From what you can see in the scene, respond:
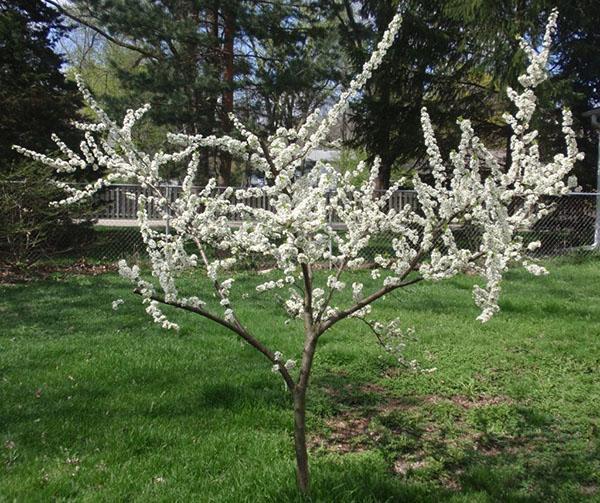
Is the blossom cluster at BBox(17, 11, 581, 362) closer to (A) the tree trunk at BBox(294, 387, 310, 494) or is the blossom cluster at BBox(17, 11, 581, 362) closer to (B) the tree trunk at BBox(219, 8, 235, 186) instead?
(A) the tree trunk at BBox(294, 387, 310, 494)

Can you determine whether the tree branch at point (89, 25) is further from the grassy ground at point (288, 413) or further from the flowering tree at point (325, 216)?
the flowering tree at point (325, 216)

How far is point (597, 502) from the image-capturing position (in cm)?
268

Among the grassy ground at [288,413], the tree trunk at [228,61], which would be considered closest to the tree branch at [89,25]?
the tree trunk at [228,61]

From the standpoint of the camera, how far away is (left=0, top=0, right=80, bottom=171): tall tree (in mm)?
11438

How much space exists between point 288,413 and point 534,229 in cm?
971

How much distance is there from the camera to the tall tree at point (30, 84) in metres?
11.4

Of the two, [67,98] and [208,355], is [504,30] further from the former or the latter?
[208,355]

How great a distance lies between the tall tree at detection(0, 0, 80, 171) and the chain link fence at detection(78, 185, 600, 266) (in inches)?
76.7

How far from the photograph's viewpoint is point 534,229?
11.8 meters

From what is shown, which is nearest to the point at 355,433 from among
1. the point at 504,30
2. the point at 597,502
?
Result: the point at 597,502

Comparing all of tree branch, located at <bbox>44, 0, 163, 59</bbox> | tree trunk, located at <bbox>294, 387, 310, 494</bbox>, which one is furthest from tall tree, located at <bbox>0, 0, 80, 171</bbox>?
tree trunk, located at <bbox>294, 387, 310, 494</bbox>

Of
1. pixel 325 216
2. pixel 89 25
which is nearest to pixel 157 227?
pixel 89 25

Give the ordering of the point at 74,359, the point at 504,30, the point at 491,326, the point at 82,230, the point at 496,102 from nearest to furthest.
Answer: the point at 74,359, the point at 491,326, the point at 82,230, the point at 504,30, the point at 496,102

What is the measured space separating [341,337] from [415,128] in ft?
32.5
